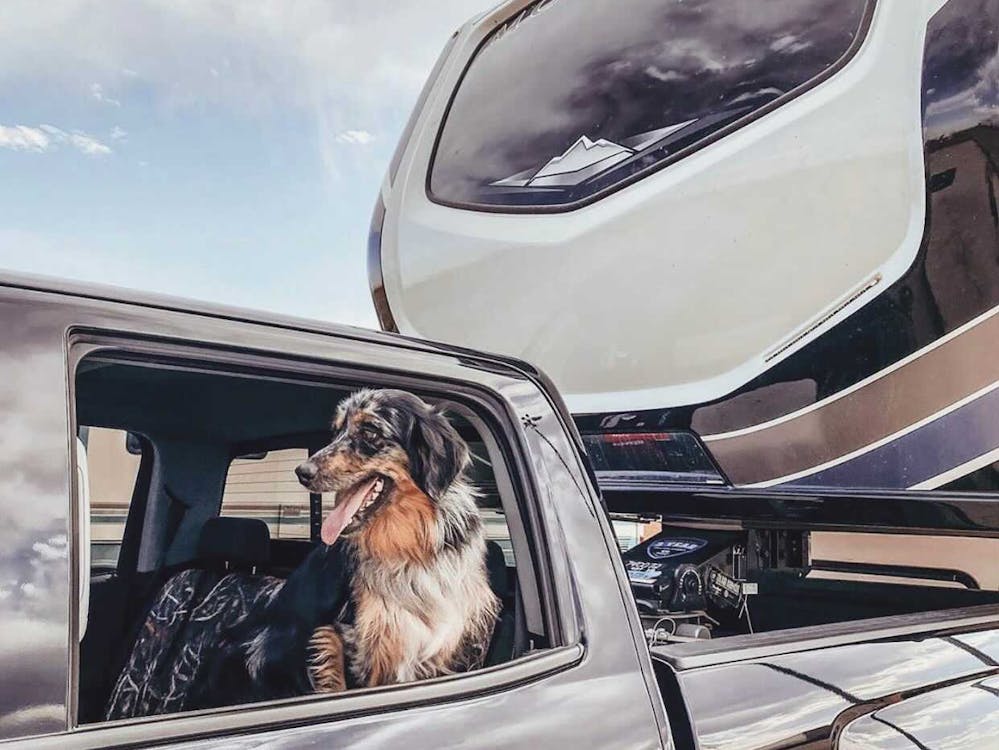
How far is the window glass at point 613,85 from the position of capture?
9.83ft

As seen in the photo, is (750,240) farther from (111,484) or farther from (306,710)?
(306,710)

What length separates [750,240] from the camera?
2.98 m

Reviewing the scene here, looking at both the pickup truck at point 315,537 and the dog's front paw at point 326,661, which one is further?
the dog's front paw at point 326,661

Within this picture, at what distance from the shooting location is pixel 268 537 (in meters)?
2.64

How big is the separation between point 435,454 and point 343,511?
251 millimetres

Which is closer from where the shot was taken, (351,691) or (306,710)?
(306,710)

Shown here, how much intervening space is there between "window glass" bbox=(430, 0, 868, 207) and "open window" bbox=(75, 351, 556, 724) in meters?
1.28

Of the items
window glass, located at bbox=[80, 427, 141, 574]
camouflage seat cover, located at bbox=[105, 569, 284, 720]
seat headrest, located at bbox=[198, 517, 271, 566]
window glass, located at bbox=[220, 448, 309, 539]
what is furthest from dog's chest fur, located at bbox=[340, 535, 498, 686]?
window glass, located at bbox=[80, 427, 141, 574]

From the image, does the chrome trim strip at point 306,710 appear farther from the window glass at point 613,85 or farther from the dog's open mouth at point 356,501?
the window glass at point 613,85

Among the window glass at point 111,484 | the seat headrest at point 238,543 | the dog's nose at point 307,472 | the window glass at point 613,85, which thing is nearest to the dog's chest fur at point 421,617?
the dog's nose at point 307,472

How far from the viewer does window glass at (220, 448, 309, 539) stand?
243 centimetres

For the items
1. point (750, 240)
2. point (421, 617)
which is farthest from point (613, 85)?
point (421, 617)

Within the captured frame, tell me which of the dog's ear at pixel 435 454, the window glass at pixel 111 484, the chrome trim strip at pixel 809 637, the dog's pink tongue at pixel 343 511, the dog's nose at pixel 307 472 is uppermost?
the window glass at pixel 111 484

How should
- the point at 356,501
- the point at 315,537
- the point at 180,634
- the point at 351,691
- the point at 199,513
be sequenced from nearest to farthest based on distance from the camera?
the point at 351,691 → the point at 356,501 → the point at 315,537 → the point at 180,634 → the point at 199,513
